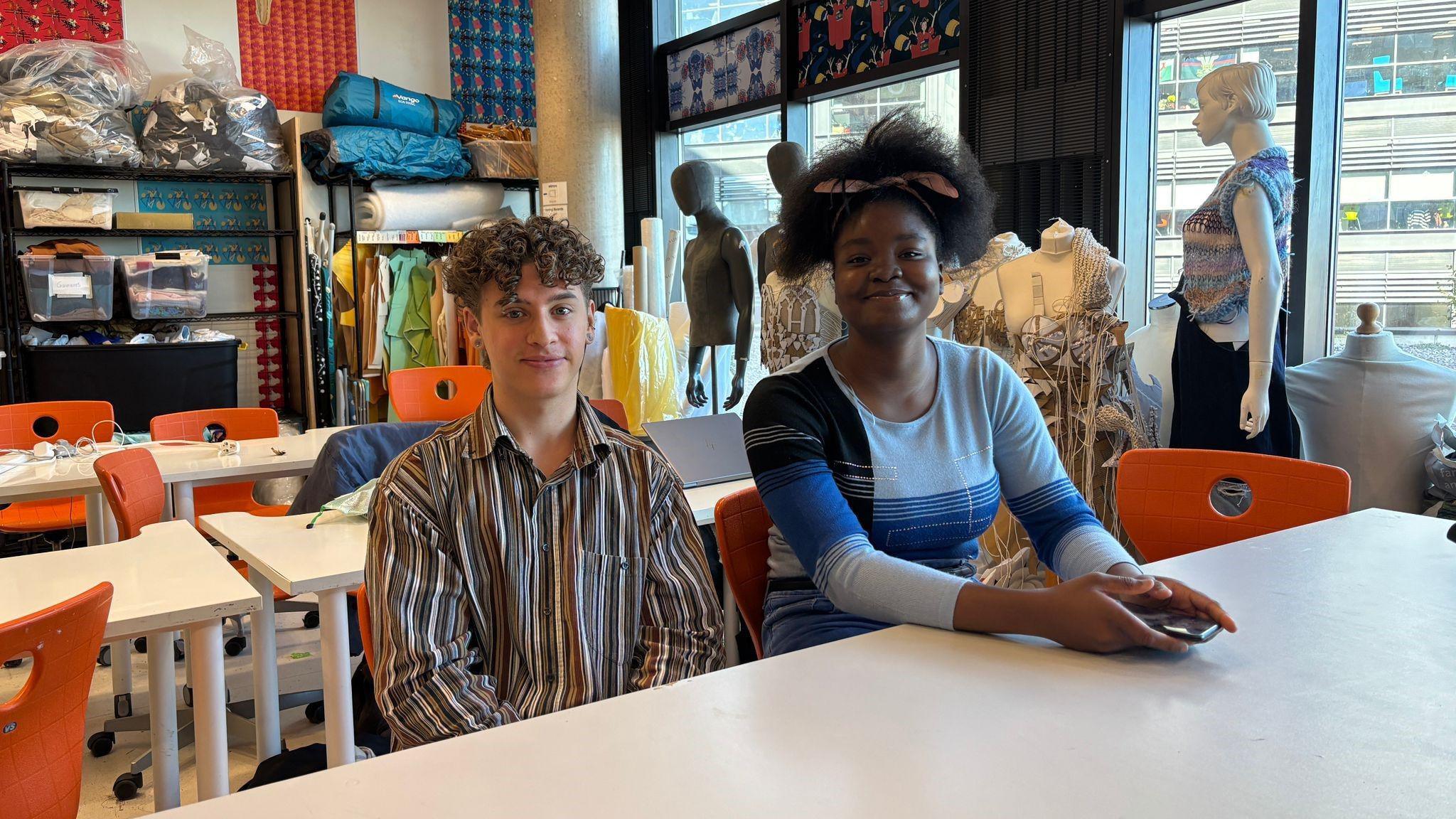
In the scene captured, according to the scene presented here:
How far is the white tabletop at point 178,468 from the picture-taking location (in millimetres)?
3344

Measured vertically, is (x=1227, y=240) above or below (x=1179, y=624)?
above

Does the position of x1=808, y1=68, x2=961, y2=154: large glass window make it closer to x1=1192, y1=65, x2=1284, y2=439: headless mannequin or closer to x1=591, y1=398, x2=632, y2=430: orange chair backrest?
x1=1192, y1=65, x2=1284, y2=439: headless mannequin

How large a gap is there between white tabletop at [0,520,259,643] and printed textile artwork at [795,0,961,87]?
385cm

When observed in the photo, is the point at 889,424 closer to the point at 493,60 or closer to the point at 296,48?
the point at 296,48

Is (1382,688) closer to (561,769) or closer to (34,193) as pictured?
(561,769)

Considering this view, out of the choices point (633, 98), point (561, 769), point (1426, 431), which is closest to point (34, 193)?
point (633, 98)

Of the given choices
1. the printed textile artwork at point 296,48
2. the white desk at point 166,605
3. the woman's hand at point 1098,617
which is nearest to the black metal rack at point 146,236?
the printed textile artwork at point 296,48

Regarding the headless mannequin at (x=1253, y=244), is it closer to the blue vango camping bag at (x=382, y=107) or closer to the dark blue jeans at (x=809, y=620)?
the dark blue jeans at (x=809, y=620)

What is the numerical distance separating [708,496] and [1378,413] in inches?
78.8

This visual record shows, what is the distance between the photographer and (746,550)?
6.13ft

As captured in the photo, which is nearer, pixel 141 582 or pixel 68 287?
pixel 141 582

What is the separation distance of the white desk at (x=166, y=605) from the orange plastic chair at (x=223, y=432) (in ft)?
5.54

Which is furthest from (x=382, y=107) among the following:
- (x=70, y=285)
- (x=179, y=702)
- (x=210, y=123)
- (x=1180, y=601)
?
(x=1180, y=601)

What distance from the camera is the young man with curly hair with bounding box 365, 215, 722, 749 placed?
1.48 m
